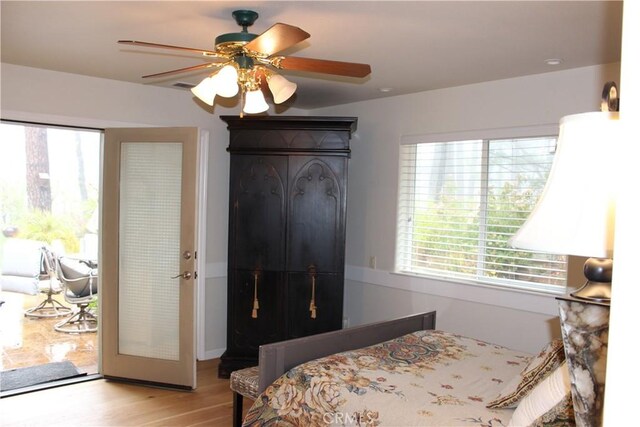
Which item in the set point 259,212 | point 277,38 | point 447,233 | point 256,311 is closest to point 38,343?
point 256,311

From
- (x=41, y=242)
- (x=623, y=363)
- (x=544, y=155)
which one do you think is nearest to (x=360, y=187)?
(x=544, y=155)

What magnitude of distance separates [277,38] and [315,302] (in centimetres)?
276

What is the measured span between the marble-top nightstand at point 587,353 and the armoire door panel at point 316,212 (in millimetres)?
3382

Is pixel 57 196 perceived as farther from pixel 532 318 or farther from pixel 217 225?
pixel 532 318

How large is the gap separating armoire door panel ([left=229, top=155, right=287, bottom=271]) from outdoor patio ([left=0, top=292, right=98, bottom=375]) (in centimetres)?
168

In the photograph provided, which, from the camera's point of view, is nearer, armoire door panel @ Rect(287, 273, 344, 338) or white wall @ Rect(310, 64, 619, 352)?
white wall @ Rect(310, 64, 619, 352)

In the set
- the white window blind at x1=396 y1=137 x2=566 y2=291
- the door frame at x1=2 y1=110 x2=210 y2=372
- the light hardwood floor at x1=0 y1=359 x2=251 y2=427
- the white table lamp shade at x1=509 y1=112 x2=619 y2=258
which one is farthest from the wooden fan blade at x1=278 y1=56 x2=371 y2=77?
the light hardwood floor at x1=0 y1=359 x2=251 y2=427

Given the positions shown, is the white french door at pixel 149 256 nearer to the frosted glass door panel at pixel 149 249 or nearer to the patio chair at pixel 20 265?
the frosted glass door panel at pixel 149 249

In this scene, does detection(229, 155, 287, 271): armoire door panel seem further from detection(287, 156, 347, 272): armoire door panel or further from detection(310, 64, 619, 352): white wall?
detection(310, 64, 619, 352): white wall

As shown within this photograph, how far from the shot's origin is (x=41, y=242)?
7066 mm

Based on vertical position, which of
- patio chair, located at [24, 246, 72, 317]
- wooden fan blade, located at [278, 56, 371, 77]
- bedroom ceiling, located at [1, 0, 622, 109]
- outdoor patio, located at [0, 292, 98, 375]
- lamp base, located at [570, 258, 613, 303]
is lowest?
outdoor patio, located at [0, 292, 98, 375]

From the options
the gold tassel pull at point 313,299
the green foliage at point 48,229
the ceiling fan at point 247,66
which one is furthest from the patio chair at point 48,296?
the ceiling fan at point 247,66

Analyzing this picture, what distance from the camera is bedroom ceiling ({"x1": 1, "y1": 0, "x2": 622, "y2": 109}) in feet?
8.20

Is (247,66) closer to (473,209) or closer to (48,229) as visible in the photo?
(473,209)
